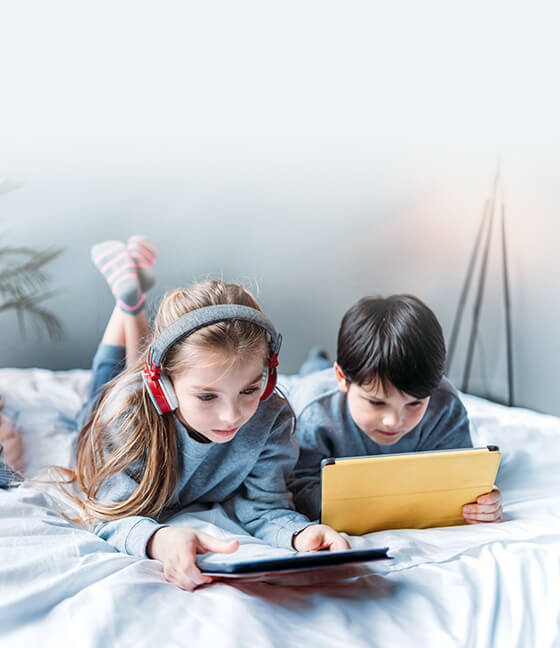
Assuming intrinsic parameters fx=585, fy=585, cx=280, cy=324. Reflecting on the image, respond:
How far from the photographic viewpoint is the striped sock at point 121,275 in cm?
101

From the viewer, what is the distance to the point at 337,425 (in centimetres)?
91

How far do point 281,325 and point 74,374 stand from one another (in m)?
0.46

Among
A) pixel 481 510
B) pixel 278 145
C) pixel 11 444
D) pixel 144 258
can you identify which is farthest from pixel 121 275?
pixel 481 510

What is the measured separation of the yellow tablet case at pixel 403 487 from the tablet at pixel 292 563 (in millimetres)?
138

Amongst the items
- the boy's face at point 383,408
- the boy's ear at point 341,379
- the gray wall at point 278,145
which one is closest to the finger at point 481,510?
the boy's face at point 383,408

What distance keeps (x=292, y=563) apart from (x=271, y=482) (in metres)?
0.28

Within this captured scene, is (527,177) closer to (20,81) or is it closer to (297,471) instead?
(297,471)

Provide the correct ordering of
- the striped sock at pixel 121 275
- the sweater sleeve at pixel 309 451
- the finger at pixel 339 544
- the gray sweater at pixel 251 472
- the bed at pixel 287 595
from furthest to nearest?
the striped sock at pixel 121 275
the sweater sleeve at pixel 309 451
the gray sweater at pixel 251 472
the finger at pixel 339 544
the bed at pixel 287 595

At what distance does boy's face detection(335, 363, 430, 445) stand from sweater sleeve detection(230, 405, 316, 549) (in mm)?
102

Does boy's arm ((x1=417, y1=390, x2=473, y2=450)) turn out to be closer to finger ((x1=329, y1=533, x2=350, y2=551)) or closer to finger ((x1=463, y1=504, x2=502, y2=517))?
finger ((x1=463, y1=504, x2=502, y2=517))

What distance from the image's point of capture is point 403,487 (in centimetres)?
74

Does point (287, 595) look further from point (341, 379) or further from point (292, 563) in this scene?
point (341, 379)

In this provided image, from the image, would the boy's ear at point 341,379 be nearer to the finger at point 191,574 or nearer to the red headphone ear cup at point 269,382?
the red headphone ear cup at point 269,382

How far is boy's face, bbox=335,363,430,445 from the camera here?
2.67ft
